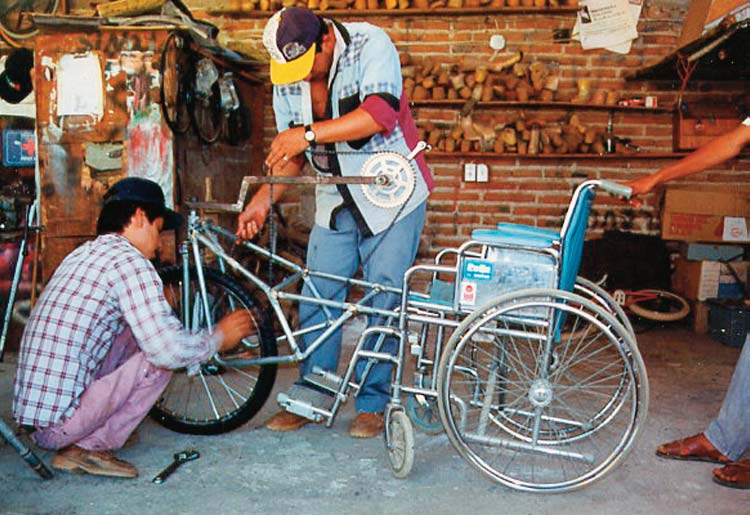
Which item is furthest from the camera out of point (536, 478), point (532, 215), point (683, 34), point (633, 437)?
point (532, 215)

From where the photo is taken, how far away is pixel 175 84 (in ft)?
15.0

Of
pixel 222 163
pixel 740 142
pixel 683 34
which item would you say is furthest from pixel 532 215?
pixel 740 142

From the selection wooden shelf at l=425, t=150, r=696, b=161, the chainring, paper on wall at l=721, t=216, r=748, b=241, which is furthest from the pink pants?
paper on wall at l=721, t=216, r=748, b=241

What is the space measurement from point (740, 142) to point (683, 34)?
3327 mm

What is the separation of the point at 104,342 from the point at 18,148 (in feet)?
10.5

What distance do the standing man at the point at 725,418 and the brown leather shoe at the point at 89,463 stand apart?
2195mm

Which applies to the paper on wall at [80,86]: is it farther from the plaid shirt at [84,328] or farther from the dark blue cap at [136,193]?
the plaid shirt at [84,328]

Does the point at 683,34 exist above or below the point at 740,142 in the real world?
above

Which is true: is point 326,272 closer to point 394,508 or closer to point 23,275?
point 394,508

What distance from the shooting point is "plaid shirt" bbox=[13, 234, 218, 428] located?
2.66 m

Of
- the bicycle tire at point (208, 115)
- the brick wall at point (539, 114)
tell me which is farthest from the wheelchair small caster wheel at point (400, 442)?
the brick wall at point (539, 114)

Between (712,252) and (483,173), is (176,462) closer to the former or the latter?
(483,173)

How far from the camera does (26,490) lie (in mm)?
2666

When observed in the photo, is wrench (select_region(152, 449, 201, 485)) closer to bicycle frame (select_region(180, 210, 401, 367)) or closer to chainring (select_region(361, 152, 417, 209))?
bicycle frame (select_region(180, 210, 401, 367))
